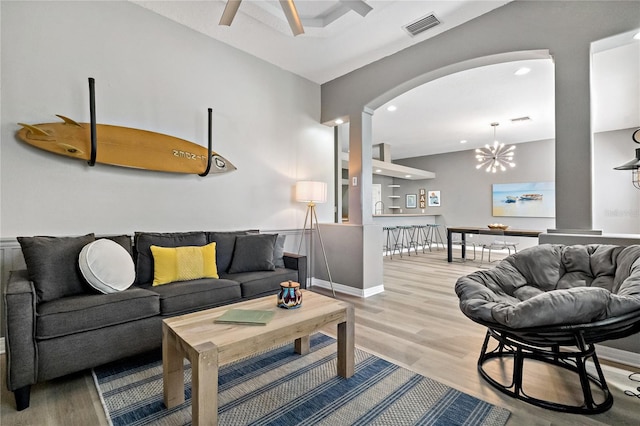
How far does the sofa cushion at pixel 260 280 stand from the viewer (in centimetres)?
277

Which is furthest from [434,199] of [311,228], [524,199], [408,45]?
[408,45]

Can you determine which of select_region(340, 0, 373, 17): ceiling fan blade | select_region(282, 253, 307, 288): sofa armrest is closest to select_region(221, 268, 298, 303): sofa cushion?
select_region(282, 253, 307, 288): sofa armrest

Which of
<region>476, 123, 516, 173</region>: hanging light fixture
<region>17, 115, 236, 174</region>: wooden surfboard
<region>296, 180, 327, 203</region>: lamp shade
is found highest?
<region>476, 123, 516, 173</region>: hanging light fixture

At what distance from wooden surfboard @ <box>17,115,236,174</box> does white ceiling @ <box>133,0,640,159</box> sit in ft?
4.39

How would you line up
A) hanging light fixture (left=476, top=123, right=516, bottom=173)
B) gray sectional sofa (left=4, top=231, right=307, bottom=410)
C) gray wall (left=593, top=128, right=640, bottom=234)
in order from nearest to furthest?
gray sectional sofa (left=4, top=231, right=307, bottom=410), gray wall (left=593, top=128, right=640, bottom=234), hanging light fixture (left=476, top=123, right=516, bottom=173)

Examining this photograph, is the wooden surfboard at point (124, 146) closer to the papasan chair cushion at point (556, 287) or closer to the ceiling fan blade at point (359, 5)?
the ceiling fan blade at point (359, 5)

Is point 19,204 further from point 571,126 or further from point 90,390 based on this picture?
point 571,126

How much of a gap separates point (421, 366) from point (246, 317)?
1.32 m

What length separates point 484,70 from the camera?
410cm

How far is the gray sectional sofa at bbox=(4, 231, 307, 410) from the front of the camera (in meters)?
1.67

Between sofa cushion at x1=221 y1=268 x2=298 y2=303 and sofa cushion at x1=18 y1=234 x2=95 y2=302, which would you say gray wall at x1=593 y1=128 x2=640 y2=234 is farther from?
sofa cushion at x1=18 y1=234 x2=95 y2=302

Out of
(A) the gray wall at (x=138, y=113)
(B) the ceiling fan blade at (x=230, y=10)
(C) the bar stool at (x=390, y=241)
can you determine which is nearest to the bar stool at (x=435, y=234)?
(C) the bar stool at (x=390, y=241)

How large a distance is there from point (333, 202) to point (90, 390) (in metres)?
3.78

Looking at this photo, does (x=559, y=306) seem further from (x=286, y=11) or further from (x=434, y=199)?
(x=434, y=199)
